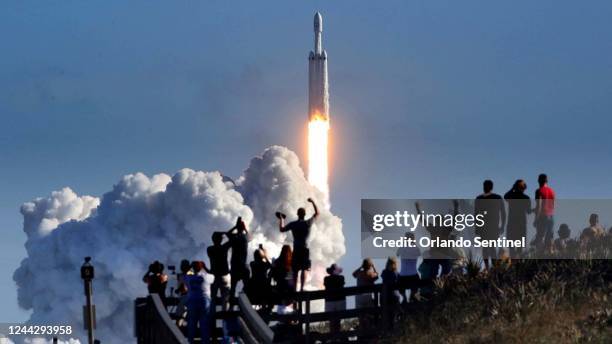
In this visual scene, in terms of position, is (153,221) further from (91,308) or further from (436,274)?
(436,274)

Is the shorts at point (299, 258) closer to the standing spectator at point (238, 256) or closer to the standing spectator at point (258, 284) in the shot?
the standing spectator at point (258, 284)

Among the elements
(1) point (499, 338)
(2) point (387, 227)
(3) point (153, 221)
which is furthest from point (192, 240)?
(1) point (499, 338)

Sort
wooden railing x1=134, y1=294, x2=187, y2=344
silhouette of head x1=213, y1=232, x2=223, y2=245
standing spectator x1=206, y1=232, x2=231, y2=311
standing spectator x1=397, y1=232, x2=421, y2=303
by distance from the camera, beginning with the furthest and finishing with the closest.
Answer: standing spectator x1=397, y1=232, x2=421, y2=303 → standing spectator x1=206, y1=232, x2=231, y2=311 → silhouette of head x1=213, y1=232, x2=223, y2=245 → wooden railing x1=134, y1=294, x2=187, y2=344

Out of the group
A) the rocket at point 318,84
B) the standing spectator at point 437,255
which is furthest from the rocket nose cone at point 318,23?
the standing spectator at point 437,255

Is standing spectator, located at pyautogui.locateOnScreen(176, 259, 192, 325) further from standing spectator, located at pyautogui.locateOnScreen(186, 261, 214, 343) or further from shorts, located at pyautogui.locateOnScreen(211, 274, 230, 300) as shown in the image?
standing spectator, located at pyautogui.locateOnScreen(186, 261, 214, 343)

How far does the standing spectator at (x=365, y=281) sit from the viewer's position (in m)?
42.5

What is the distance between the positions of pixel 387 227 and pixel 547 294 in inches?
280

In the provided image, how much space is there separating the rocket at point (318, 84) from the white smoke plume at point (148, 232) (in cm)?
1563

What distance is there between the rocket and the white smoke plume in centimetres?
1563

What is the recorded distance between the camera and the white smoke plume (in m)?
125

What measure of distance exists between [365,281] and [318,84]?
66403 mm

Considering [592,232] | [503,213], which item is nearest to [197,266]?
[503,213]

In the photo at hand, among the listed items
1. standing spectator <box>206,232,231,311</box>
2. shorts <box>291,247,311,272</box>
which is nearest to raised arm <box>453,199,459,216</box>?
shorts <box>291,247,311,272</box>

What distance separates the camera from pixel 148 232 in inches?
5069
